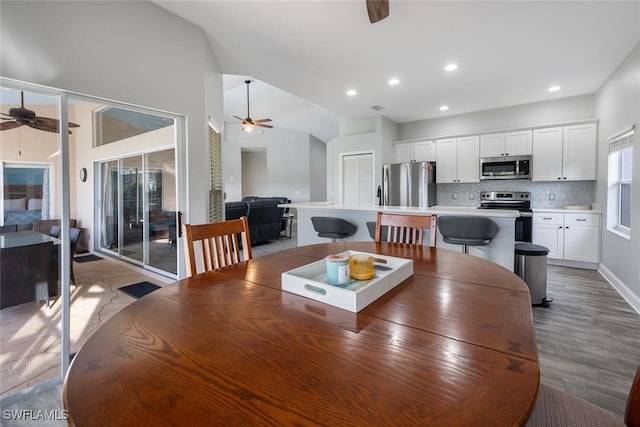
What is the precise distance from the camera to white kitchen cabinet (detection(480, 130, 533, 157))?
4863 mm

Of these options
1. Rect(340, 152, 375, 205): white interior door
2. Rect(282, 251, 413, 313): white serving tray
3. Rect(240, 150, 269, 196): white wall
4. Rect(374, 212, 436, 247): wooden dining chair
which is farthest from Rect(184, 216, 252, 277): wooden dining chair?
Rect(240, 150, 269, 196): white wall

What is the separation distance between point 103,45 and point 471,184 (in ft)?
19.0

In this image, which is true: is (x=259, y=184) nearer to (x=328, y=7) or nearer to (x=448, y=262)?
(x=328, y=7)

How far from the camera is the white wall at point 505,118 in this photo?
457 cm

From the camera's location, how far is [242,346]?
0.73 m

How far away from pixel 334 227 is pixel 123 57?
8.44 feet

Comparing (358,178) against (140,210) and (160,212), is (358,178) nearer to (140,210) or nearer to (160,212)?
(160,212)

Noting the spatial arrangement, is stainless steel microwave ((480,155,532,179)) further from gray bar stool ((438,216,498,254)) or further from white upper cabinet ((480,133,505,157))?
gray bar stool ((438,216,498,254))

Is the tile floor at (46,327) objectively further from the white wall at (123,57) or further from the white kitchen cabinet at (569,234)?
the white kitchen cabinet at (569,234)

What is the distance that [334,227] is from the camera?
3.57 meters

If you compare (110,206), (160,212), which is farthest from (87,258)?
(160,212)

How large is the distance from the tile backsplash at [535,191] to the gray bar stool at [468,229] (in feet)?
9.41

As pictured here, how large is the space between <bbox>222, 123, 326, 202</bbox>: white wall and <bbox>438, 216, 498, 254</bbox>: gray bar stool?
7069mm

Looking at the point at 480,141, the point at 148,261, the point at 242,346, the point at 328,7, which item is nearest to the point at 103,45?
the point at 328,7
